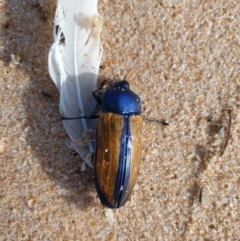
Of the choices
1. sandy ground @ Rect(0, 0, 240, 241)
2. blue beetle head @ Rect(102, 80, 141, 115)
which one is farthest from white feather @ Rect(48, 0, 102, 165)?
blue beetle head @ Rect(102, 80, 141, 115)

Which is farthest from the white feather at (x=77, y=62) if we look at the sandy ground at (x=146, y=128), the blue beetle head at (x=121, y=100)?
the blue beetle head at (x=121, y=100)

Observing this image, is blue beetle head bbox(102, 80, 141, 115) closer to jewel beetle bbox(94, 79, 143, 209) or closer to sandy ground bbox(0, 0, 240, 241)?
jewel beetle bbox(94, 79, 143, 209)

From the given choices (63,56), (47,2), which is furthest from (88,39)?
(47,2)

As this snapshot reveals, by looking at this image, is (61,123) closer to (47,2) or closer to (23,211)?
(23,211)

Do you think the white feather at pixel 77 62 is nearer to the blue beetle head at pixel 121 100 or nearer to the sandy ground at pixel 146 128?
the sandy ground at pixel 146 128

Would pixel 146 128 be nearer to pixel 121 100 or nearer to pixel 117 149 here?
pixel 121 100

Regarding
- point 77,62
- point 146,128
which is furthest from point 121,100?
point 77,62
